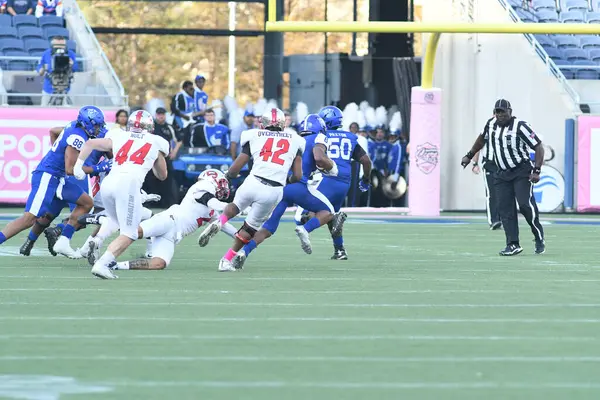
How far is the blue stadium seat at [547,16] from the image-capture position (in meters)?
25.4

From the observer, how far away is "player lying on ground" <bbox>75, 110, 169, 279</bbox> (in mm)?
11438

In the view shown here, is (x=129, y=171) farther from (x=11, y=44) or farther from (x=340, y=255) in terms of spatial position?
(x=11, y=44)

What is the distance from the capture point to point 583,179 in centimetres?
2297

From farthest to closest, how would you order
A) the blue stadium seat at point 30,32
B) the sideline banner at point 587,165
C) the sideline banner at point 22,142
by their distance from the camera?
the blue stadium seat at point 30,32
the sideline banner at point 587,165
the sideline banner at point 22,142

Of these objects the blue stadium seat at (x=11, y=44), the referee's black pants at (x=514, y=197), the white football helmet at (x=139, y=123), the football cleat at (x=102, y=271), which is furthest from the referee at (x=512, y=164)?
the blue stadium seat at (x=11, y=44)

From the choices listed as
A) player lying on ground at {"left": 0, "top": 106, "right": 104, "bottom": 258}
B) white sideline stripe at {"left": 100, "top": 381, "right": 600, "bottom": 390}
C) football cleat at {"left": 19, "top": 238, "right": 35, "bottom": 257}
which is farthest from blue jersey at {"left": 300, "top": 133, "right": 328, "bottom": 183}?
white sideline stripe at {"left": 100, "top": 381, "right": 600, "bottom": 390}

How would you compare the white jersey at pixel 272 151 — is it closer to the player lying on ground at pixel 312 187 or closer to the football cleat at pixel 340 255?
the player lying on ground at pixel 312 187

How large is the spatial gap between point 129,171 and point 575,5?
1610cm

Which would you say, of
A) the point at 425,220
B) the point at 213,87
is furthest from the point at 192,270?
the point at 213,87

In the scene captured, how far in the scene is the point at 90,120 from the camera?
13016 mm

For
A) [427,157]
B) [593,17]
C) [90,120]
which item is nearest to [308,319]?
[90,120]

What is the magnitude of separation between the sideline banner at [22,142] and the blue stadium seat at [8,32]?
2.04 metres

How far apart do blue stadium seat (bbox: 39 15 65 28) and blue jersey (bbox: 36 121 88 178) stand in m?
10.8

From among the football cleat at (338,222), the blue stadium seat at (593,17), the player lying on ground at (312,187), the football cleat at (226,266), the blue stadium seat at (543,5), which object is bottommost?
the football cleat at (226,266)
